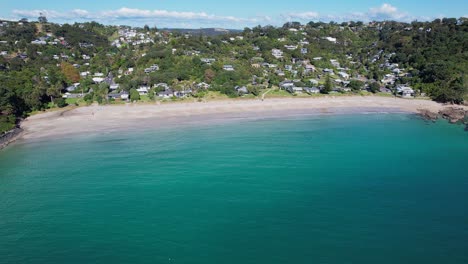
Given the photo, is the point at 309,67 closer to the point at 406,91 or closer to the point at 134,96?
the point at 406,91

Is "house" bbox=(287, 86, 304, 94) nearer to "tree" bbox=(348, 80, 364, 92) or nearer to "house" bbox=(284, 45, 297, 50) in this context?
"tree" bbox=(348, 80, 364, 92)

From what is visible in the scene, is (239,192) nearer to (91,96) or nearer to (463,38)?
(91,96)

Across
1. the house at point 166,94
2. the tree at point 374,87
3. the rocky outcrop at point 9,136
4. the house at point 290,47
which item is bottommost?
the rocky outcrop at point 9,136

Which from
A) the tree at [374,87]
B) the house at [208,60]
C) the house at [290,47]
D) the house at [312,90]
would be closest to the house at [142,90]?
the house at [208,60]

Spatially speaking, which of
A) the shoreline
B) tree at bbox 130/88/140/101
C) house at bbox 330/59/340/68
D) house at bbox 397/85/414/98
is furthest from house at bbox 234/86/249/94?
house at bbox 330/59/340/68

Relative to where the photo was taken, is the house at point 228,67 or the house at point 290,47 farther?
the house at point 290,47

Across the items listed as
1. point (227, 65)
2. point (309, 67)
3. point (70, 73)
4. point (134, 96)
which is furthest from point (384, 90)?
point (70, 73)

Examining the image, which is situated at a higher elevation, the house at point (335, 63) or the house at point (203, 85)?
the house at point (335, 63)

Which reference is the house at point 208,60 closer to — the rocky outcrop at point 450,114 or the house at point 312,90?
the house at point 312,90
